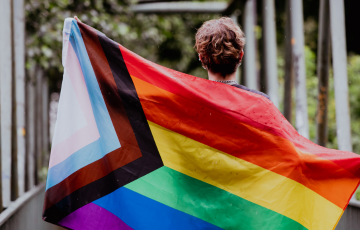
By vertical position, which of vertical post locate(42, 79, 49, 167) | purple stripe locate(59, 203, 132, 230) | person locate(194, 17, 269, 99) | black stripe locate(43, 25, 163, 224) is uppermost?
person locate(194, 17, 269, 99)

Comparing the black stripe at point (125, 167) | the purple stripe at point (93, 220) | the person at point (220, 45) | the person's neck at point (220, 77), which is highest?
the person at point (220, 45)

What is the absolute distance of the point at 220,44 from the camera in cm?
171

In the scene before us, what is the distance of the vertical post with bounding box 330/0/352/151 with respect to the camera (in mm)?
2945

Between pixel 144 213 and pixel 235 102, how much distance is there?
2.50 feet

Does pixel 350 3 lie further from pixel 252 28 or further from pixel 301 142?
pixel 301 142

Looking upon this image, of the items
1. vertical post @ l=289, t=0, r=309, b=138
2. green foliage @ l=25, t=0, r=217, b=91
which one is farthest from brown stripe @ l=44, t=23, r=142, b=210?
vertical post @ l=289, t=0, r=309, b=138

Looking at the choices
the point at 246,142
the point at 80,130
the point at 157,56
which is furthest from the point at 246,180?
the point at 157,56

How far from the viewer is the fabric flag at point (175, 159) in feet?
5.77

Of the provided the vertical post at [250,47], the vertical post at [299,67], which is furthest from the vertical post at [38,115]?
the vertical post at [299,67]

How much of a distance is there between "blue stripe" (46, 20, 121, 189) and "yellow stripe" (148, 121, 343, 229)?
0.26 m

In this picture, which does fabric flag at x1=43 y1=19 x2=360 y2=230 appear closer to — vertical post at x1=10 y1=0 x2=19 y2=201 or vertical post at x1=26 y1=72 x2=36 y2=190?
vertical post at x1=10 y1=0 x2=19 y2=201

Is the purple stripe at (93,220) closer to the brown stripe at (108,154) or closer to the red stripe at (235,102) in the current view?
the brown stripe at (108,154)

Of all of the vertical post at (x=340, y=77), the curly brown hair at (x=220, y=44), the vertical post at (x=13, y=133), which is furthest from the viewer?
the vertical post at (x=13, y=133)

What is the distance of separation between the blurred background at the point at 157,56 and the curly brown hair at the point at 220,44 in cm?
38
